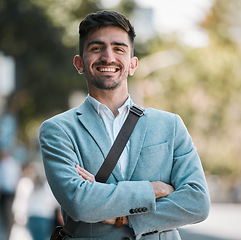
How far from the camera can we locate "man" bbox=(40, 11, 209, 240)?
2.88 metres

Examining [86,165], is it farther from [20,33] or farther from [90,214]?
[20,33]

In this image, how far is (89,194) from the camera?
9.45 ft

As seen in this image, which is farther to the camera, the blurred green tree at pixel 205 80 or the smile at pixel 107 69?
the blurred green tree at pixel 205 80

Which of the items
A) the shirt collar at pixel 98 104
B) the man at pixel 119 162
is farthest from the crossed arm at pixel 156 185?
the shirt collar at pixel 98 104

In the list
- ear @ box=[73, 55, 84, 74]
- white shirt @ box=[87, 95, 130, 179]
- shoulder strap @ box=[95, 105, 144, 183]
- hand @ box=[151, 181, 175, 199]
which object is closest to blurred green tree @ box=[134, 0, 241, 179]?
ear @ box=[73, 55, 84, 74]

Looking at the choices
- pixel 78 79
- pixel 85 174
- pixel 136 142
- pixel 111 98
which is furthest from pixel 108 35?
pixel 78 79

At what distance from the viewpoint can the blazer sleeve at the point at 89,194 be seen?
284cm

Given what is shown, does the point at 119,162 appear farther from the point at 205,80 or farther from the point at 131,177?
the point at 205,80

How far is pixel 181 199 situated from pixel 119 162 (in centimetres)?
37

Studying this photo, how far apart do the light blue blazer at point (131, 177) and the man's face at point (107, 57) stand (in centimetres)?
18

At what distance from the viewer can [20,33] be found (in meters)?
21.7

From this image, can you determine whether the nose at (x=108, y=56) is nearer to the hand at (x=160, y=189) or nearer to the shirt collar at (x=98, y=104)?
the shirt collar at (x=98, y=104)

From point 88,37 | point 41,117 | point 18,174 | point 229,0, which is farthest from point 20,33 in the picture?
point 229,0

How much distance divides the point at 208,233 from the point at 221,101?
53.4 feet
